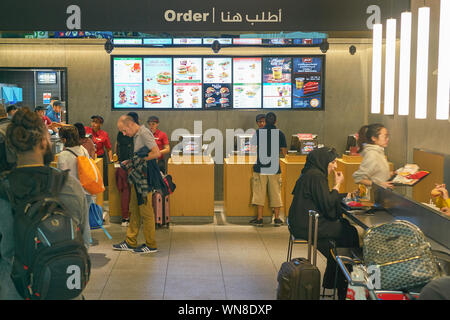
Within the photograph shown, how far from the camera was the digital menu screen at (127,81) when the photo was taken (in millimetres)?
9742

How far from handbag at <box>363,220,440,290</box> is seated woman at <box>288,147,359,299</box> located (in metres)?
1.48

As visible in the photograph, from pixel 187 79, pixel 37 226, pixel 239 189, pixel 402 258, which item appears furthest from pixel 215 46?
pixel 37 226

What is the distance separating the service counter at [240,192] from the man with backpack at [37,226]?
554 centimetres

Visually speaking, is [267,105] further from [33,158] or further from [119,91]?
[33,158]

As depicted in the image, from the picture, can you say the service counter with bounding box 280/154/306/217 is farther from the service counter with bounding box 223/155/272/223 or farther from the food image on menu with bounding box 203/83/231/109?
the food image on menu with bounding box 203/83/231/109

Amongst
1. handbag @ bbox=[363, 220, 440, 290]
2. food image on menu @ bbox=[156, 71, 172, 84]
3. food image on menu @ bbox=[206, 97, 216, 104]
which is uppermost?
food image on menu @ bbox=[156, 71, 172, 84]

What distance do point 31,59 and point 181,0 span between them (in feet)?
15.9

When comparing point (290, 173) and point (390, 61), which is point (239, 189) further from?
point (390, 61)

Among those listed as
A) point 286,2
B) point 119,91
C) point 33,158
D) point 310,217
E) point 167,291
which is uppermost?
point 286,2

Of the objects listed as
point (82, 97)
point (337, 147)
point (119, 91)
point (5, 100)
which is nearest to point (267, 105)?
Answer: point (337, 147)

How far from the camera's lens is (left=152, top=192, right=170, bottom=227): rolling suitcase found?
802 cm

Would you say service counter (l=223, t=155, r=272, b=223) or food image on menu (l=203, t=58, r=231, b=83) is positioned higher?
food image on menu (l=203, t=58, r=231, b=83)

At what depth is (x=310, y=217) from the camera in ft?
16.1

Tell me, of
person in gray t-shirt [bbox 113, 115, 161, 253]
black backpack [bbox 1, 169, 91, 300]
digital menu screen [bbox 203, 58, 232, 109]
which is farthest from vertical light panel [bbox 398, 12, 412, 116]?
digital menu screen [bbox 203, 58, 232, 109]
